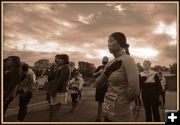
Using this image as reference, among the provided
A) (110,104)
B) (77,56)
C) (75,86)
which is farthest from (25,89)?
(110,104)

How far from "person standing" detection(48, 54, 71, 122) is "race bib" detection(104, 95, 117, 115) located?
0.81 m

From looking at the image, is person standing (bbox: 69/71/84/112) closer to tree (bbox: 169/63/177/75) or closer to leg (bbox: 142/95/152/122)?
leg (bbox: 142/95/152/122)

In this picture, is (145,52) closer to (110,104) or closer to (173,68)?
(173,68)

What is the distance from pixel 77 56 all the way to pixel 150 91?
82cm

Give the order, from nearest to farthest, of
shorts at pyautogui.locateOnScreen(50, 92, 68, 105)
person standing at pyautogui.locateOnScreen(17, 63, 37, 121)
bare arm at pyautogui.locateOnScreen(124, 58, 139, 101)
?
bare arm at pyautogui.locateOnScreen(124, 58, 139, 101) < shorts at pyautogui.locateOnScreen(50, 92, 68, 105) < person standing at pyautogui.locateOnScreen(17, 63, 37, 121)

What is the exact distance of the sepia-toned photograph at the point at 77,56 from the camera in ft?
10.6

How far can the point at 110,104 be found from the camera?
2.41 metres

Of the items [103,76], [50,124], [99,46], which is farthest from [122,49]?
[50,124]

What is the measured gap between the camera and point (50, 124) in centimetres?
325

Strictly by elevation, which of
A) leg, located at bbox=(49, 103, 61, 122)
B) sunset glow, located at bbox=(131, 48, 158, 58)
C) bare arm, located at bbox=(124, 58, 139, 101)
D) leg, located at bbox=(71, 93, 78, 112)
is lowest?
leg, located at bbox=(49, 103, 61, 122)

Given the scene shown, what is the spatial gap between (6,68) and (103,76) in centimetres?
133

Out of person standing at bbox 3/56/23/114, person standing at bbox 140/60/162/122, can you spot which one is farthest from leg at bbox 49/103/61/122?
person standing at bbox 140/60/162/122

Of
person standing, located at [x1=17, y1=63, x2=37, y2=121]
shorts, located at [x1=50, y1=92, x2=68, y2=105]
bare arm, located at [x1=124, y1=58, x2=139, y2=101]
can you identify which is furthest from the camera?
person standing, located at [x1=17, y1=63, x2=37, y2=121]

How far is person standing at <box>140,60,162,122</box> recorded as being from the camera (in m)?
3.23
